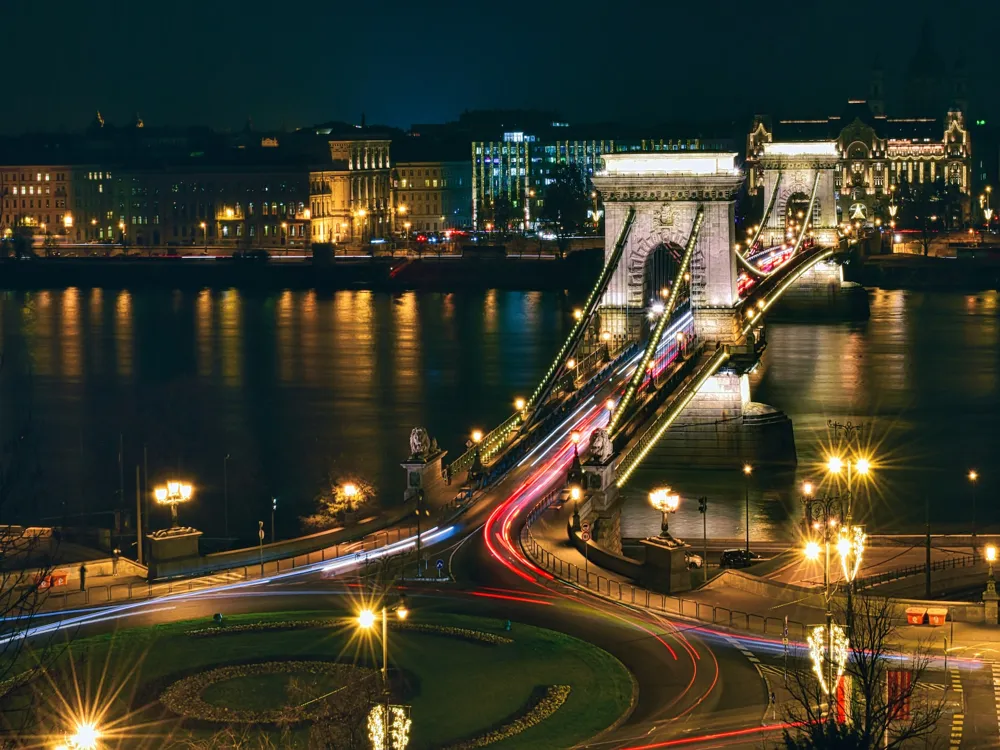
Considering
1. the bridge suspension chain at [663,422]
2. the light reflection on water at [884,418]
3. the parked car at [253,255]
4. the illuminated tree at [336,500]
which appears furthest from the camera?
the parked car at [253,255]

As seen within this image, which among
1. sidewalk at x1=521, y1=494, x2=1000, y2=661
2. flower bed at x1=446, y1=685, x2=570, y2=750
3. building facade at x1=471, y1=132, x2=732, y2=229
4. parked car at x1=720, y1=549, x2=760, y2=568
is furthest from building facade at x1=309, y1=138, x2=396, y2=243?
flower bed at x1=446, y1=685, x2=570, y2=750

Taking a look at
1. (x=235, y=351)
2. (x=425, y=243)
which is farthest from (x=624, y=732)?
(x=425, y=243)

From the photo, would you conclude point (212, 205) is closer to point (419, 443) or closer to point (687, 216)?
point (687, 216)

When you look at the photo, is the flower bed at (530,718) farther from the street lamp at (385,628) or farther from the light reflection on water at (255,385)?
the light reflection on water at (255,385)

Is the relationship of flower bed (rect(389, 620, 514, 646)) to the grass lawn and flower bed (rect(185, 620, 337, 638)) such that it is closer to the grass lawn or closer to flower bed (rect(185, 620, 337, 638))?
the grass lawn

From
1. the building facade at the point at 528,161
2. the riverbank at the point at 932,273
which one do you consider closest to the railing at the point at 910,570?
the riverbank at the point at 932,273

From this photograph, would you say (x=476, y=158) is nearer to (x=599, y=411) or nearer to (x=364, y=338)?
(x=364, y=338)

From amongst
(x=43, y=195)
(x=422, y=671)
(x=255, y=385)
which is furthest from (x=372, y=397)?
(x=43, y=195)

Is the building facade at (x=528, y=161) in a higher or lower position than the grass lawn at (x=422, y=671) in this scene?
higher
